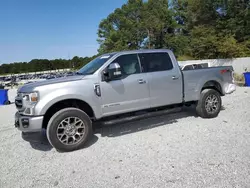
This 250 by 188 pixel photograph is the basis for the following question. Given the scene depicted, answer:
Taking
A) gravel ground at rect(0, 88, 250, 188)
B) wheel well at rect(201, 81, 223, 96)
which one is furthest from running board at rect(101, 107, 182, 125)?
wheel well at rect(201, 81, 223, 96)

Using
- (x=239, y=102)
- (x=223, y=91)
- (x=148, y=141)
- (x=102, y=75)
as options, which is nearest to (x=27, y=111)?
(x=102, y=75)

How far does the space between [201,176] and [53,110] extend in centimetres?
300

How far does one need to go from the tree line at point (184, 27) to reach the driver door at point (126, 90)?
16559mm

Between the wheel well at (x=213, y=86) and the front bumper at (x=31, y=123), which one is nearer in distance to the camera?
the front bumper at (x=31, y=123)

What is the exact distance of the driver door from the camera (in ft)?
13.7

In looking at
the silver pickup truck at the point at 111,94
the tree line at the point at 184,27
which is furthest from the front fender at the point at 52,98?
the tree line at the point at 184,27

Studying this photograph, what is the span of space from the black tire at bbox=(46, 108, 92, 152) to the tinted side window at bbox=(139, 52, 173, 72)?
5.90ft

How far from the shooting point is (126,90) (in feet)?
14.1

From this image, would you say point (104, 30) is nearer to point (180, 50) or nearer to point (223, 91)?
point (180, 50)

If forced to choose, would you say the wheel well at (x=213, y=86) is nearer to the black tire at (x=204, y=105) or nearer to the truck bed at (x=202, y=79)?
the truck bed at (x=202, y=79)

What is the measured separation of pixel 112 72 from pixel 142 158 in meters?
1.76

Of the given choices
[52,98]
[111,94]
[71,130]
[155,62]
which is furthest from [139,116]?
[52,98]

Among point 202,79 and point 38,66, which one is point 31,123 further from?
point 38,66

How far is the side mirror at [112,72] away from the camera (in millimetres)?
4020
